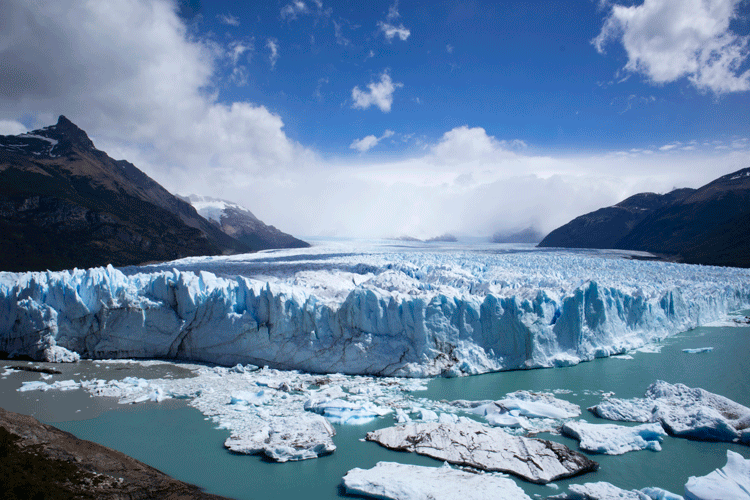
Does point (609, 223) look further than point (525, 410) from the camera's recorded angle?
Yes

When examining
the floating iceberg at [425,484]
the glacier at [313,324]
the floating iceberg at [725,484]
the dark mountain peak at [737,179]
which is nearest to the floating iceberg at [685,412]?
the floating iceberg at [725,484]

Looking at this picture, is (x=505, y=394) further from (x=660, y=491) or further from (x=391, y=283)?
(x=391, y=283)

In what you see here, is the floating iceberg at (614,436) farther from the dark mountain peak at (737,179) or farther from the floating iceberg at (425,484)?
the dark mountain peak at (737,179)

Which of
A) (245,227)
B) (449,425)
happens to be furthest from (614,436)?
(245,227)

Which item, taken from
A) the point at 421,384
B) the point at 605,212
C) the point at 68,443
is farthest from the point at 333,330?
the point at 605,212

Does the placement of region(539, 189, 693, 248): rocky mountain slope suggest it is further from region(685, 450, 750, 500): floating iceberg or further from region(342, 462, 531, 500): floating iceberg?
region(342, 462, 531, 500): floating iceberg

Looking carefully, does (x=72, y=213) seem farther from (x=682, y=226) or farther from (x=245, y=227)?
(x=682, y=226)

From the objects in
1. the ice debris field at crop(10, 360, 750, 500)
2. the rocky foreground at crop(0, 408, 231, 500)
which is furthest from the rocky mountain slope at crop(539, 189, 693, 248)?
the rocky foreground at crop(0, 408, 231, 500)
